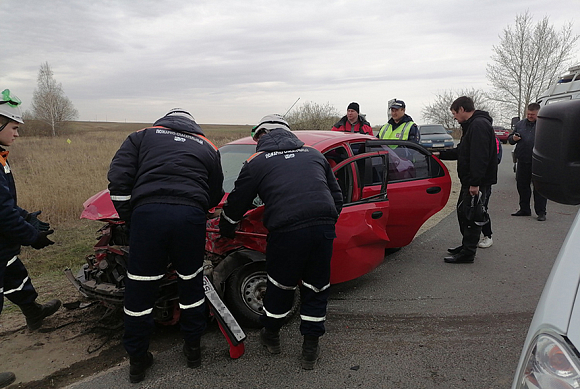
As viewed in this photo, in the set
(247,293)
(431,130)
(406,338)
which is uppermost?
(431,130)

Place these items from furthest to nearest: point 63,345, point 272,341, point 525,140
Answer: point 525,140, point 63,345, point 272,341

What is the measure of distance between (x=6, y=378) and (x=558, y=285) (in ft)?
11.3

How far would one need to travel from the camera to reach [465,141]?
532 centimetres

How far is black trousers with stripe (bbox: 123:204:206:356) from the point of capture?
284cm

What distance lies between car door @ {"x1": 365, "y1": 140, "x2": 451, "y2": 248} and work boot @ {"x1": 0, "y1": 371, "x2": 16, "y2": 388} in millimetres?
3745

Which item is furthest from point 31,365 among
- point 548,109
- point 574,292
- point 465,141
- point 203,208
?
point 465,141

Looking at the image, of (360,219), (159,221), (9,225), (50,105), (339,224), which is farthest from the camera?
(50,105)

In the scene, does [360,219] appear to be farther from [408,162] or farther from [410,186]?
[408,162]

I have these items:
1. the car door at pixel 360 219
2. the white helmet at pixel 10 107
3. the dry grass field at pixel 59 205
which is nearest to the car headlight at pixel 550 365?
the car door at pixel 360 219

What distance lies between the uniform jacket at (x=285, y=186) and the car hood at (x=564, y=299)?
5.46ft

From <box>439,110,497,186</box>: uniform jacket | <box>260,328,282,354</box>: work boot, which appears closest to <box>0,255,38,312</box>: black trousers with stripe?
<box>260,328,282,354</box>: work boot

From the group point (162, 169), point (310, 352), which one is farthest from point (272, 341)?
point (162, 169)

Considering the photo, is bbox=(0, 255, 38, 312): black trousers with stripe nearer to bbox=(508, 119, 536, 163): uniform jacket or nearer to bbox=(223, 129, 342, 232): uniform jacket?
bbox=(223, 129, 342, 232): uniform jacket

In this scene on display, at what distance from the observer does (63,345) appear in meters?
3.44
